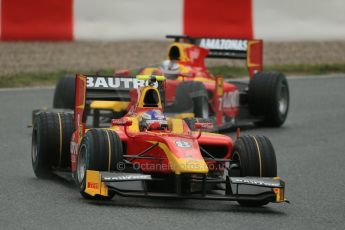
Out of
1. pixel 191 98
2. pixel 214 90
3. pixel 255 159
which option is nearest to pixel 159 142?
pixel 255 159

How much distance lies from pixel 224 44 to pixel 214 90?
2.08 meters

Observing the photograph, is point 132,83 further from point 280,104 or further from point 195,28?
point 195,28

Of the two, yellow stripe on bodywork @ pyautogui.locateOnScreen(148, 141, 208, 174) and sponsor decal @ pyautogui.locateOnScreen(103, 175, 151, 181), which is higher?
yellow stripe on bodywork @ pyautogui.locateOnScreen(148, 141, 208, 174)

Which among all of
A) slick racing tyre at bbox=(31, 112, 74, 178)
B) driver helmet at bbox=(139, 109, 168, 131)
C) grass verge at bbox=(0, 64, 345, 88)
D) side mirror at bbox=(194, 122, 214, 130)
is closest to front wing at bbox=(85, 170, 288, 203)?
side mirror at bbox=(194, 122, 214, 130)

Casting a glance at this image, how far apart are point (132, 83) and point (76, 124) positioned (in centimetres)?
69

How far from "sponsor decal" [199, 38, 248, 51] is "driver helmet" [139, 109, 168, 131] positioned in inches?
286

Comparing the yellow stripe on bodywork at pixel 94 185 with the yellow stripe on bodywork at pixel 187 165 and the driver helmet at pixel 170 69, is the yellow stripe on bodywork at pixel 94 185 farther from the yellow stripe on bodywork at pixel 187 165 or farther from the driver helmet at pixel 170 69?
the driver helmet at pixel 170 69

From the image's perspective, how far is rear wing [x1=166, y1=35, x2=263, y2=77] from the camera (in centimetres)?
1766

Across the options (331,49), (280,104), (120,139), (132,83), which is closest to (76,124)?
(132,83)

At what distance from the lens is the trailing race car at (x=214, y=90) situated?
50.9ft

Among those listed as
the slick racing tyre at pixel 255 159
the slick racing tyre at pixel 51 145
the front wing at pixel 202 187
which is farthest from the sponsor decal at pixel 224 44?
the front wing at pixel 202 187

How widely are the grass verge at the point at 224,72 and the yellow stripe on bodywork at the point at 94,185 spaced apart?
9921mm

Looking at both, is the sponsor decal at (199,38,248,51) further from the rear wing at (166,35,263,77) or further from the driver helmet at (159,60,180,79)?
the driver helmet at (159,60,180,79)

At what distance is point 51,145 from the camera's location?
1140 centimetres
